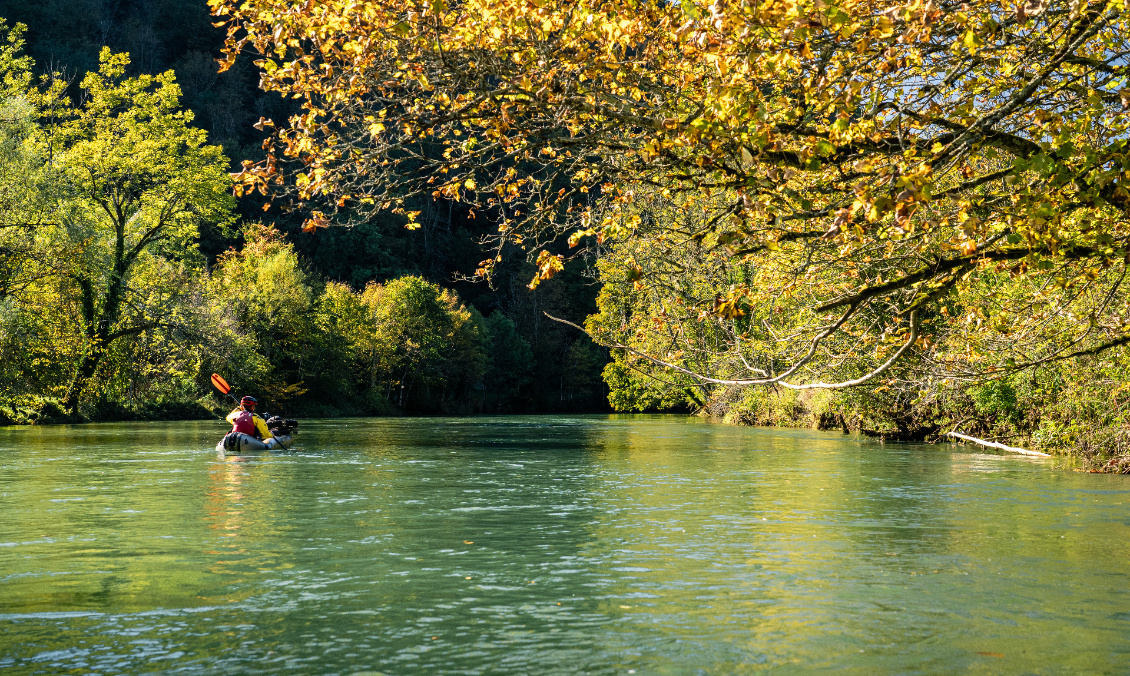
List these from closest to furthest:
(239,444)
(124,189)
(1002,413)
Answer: (239,444), (1002,413), (124,189)

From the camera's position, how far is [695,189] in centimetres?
954

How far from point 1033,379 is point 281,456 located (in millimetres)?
16330

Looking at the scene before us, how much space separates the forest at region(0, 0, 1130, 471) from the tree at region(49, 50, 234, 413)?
13 cm

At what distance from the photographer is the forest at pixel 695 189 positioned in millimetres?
8000

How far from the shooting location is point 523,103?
8.89m

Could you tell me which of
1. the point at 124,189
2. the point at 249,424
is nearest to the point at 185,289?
the point at 124,189

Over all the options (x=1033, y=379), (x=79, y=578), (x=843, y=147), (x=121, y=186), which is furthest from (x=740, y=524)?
(x=121, y=186)

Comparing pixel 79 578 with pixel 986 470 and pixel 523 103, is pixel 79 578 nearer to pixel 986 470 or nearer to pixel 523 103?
pixel 523 103

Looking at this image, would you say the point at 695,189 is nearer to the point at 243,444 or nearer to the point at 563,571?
the point at 563,571

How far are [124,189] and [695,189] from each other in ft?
129

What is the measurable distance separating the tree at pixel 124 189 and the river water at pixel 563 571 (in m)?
22.2

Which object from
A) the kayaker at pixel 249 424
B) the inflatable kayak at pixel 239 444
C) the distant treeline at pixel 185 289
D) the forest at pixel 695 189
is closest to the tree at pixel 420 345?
the distant treeline at pixel 185 289

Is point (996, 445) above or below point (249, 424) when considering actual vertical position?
below

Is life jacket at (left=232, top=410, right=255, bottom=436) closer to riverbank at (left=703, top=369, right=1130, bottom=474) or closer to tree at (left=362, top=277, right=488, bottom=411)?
riverbank at (left=703, top=369, right=1130, bottom=474)
